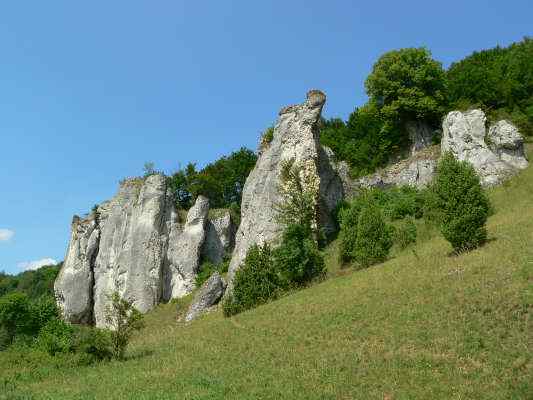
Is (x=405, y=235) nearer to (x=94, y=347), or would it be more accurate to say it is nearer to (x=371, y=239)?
(x=371, y=239)

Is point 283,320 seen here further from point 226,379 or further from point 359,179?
point 359,179

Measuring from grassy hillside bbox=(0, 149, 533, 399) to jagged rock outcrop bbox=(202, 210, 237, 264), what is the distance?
24.0 m

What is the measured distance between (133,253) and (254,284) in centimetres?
2173

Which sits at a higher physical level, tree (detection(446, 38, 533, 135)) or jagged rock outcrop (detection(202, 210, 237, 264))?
tree (detection(446, 38, 533, 135))

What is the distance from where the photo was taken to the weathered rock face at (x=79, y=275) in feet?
168

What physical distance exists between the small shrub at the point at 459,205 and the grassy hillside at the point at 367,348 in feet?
2.68

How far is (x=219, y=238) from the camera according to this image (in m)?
50.9

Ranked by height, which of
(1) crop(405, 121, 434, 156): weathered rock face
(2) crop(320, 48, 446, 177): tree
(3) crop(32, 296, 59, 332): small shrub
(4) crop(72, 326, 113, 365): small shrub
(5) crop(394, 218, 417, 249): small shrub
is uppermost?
(2) crop(320, 48, 446, 177): tree

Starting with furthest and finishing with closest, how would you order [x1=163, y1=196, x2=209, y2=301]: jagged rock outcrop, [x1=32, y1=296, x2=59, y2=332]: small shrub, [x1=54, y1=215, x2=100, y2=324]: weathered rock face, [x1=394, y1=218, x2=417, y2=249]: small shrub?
[x1=54, y1=215, x2=100, y2=324]: weathered rock face
[x1=32, y1=296, x2=59, y2=332]: small shrub
[x1=163, y1=196, x2=209, y2=301]: jagged rock outcrop
[x1=394, y1=218, x2=417, y2=249]: small shrub

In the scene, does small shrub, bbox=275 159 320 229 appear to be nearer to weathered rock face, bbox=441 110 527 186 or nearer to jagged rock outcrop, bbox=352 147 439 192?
jagged rock outcrop, bbox=352 147 439 192

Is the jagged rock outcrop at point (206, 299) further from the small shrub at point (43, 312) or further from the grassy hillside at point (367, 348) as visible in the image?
the small shrub at point (43, 312)

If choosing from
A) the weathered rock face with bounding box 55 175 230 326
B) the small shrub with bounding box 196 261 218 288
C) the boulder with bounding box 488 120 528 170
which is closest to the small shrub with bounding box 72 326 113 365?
the small shrub with bounding box 196 261 218 288

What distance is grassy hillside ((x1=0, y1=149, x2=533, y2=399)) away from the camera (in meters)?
13.8

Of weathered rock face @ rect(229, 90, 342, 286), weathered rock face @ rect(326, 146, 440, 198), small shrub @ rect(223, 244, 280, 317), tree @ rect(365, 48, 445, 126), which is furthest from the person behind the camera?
tree @ rect(365, 48, 445, 126)
